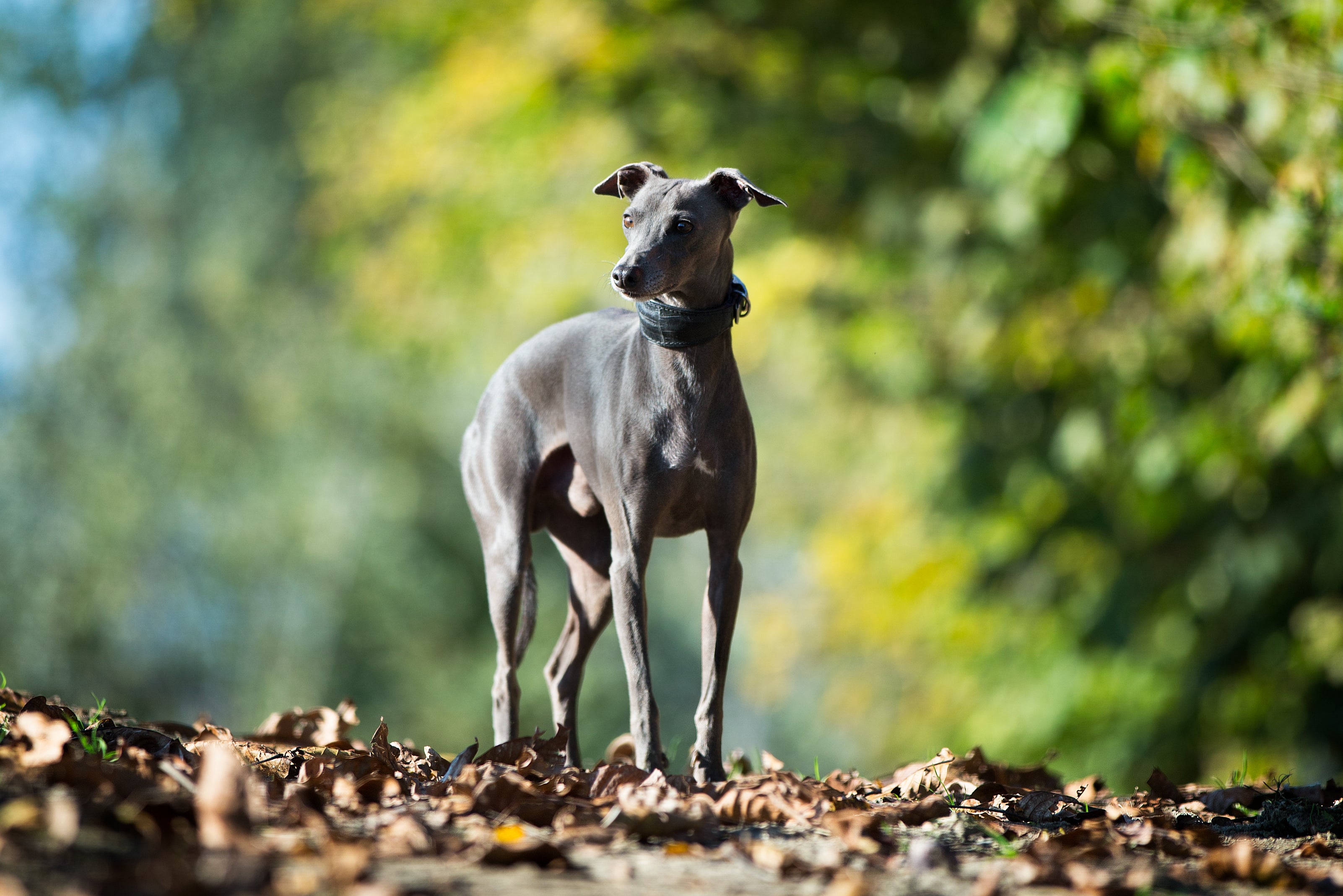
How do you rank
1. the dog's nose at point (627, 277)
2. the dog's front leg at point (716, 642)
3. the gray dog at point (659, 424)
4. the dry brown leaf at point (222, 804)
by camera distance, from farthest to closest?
the dog's front leg at point (716, 642)
the gray dog at point (659, 424)
the dog's nose at point (627, 277)
the dry brown leaf at point (222, 804)

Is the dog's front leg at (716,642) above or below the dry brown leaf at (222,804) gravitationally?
above

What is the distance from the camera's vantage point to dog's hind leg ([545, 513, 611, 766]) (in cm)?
517

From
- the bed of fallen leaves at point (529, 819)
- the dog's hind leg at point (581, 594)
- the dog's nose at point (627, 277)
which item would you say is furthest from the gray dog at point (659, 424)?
the bed of fallen leaves at point (529, 819)

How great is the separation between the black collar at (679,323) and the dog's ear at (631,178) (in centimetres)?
49

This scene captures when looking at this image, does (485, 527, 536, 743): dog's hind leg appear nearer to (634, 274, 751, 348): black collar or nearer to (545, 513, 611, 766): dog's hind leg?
(545, 513, 611, 766): dog's hind leg

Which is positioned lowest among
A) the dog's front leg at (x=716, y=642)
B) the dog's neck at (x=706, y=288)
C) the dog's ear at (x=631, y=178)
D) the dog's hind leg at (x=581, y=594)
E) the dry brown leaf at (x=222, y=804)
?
the dry brown leaf at (x=222, y=804)

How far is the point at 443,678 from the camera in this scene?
77.0 feet

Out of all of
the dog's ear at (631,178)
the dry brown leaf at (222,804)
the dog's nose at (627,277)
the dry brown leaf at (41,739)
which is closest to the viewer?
the dry brown leaf at (222,804)

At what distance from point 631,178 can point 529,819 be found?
2294mm

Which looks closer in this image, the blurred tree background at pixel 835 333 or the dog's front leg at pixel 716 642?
the dog's front leg at pixel 716 642

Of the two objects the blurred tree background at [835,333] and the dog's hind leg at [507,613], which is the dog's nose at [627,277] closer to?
the dog's hind leg at [507,613]

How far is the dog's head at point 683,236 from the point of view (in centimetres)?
402

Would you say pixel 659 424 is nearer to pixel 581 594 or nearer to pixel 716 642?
pixel 716 642

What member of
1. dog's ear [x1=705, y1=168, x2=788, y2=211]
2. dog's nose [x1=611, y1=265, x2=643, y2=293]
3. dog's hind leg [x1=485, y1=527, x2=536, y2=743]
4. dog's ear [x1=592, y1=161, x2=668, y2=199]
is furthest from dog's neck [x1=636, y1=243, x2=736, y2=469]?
dog's hind leg [x1=485, y1=527, x2=536, y2=743]
